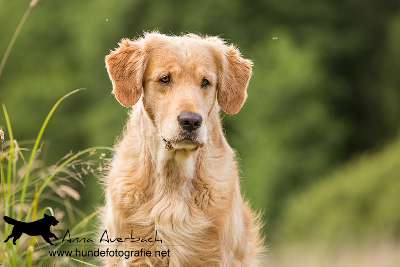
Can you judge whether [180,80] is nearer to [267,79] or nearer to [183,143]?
[183,143]

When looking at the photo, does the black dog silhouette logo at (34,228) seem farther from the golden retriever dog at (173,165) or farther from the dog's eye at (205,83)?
the dog's eye at (205,83)

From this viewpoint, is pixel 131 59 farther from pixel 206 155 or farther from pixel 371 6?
pixel 371 6

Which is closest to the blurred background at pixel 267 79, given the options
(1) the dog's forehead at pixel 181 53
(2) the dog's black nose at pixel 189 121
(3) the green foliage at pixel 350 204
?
(3) the green foliage at pixel 350 204

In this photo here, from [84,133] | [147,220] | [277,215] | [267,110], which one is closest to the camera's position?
[147,220]

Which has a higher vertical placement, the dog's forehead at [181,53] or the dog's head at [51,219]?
the dog's forehead at [181,53]

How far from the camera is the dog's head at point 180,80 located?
592 cm

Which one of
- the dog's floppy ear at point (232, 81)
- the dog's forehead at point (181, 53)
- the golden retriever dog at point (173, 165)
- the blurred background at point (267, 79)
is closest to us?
the golden retriever dog at point (173, 165)

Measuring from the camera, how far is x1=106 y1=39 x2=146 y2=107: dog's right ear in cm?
625

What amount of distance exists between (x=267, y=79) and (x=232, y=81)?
20.2 meters

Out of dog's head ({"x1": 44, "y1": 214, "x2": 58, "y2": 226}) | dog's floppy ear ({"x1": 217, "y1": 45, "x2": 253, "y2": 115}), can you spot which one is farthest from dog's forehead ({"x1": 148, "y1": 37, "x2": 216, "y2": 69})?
dog's head ({"x1": 44, "y1": 214, "x2": 58, "y2": 226})

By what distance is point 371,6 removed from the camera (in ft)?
97.9

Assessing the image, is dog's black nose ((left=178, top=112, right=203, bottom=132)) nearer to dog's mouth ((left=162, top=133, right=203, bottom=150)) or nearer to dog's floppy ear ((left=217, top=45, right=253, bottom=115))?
dog's mouth ((left=162, top=133, right=203, bottom=150))

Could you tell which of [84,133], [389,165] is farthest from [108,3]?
[389,165]

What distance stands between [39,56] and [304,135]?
951cm
